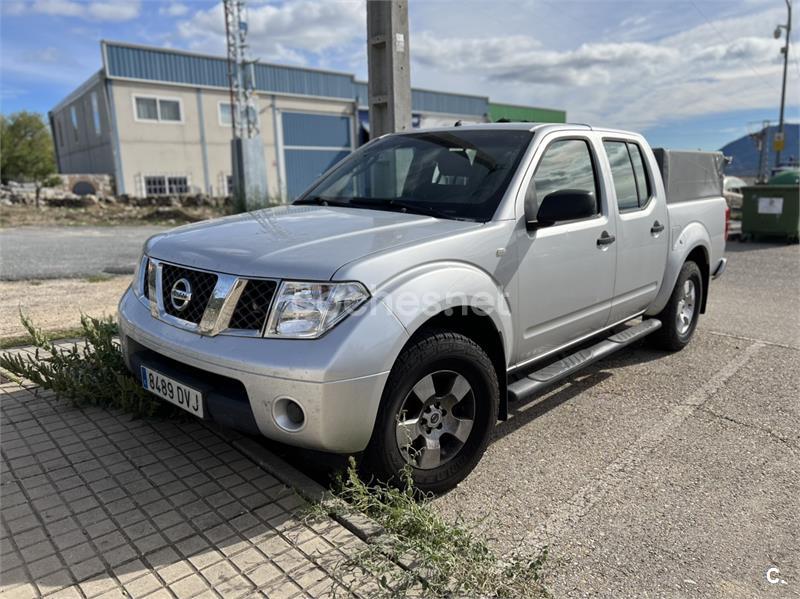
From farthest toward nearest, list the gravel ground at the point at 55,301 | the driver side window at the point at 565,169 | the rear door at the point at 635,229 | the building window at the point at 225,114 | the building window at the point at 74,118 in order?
the building window at the point at 74,118
the building window at the point at 225,114
the gravel ground at the point at 55,301
the rear door at the point at 635,229
the driver side window at the point at 565,169

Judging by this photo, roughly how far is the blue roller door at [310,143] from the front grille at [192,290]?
111ft

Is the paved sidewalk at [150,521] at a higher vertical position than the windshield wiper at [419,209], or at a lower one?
lower

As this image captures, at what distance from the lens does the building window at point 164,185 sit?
105ft

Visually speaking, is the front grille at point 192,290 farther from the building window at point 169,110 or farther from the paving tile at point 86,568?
the building window at point 169,110

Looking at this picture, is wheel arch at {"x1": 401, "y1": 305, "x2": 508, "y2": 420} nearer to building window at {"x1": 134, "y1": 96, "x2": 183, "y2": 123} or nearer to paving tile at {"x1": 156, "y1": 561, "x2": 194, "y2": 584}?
paving tile at {"x1": 156, "y1": 561, "x2": 194, "y2": 584}

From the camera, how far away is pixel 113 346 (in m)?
4.14

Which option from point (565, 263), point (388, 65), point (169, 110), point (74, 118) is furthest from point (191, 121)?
point (565, 263)

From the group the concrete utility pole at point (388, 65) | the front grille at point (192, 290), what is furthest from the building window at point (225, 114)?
the front grille at point (192, 290)

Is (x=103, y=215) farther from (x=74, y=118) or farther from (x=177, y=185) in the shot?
(x=74, y=118)

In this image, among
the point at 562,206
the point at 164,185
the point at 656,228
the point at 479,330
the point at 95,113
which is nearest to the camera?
the point at 479,330

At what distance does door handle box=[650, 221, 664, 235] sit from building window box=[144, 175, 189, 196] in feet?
103

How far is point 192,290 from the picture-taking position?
2.88 meters

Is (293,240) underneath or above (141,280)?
above

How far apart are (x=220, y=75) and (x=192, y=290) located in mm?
34355
